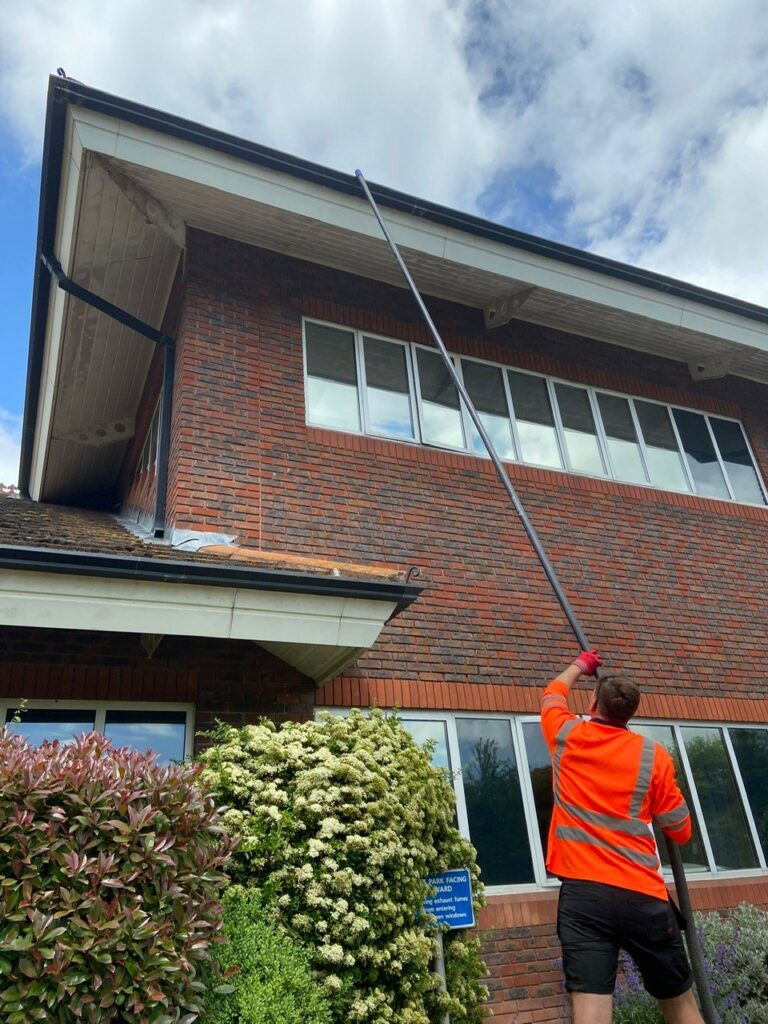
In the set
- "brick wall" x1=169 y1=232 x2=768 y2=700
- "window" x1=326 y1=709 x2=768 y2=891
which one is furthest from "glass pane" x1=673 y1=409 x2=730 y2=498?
"window" x1=326 y1=709 x2=768 y2=891

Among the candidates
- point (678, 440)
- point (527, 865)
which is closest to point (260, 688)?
point (527, 865)

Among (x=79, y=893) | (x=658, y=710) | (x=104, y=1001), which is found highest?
(x=658, y=710)

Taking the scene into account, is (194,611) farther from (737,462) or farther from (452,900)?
(737,462)

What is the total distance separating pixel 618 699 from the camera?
359 centimetres

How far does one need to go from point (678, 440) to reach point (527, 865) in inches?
215

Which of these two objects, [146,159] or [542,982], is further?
[146,159]

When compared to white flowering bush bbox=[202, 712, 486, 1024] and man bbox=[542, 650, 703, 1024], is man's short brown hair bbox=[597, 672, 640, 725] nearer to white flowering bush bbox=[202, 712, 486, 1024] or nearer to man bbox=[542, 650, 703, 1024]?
man bbox=[542, 650, 703, 1024]

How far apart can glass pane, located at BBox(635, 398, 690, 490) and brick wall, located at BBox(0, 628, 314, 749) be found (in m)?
5.20

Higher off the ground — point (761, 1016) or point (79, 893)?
point (79, 893)

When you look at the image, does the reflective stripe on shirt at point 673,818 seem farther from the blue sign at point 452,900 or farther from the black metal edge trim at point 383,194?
the black metal edge trim at point 383,194

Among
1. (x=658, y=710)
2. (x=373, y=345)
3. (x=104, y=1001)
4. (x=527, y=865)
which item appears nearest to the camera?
(x=104, y=1001)

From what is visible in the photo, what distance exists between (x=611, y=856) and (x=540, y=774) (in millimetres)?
3142

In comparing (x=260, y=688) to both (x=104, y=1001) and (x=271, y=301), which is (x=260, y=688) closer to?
(x=104, y=1001)

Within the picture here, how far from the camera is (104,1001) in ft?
8.94
